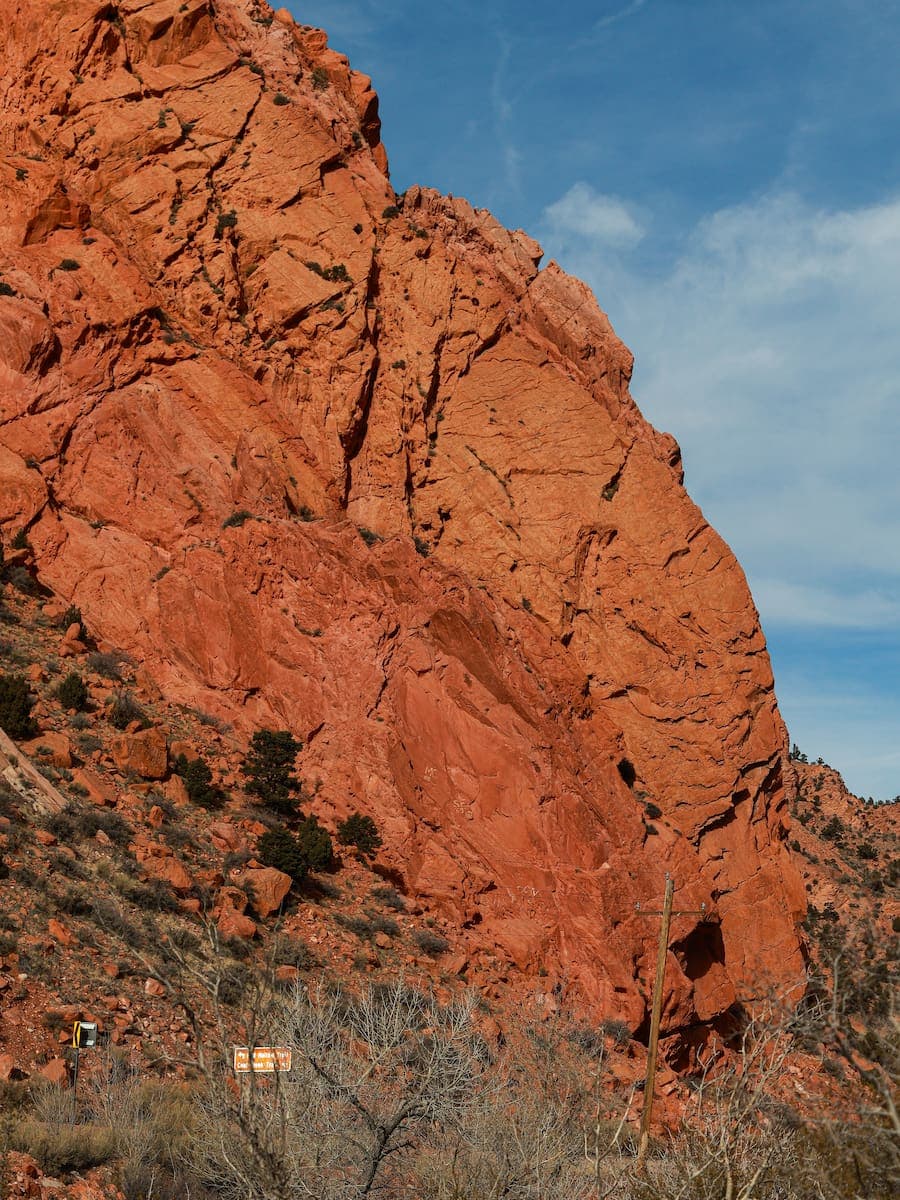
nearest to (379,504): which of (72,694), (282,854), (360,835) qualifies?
(360,835)

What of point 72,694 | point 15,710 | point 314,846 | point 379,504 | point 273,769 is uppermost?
point 379,504

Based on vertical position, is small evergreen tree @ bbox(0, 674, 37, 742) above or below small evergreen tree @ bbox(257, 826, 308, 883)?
above

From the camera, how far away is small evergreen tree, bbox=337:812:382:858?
26.2 meters

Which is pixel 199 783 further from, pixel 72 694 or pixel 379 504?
pixel 379 504

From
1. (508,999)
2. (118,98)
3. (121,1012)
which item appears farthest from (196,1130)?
(118,98)

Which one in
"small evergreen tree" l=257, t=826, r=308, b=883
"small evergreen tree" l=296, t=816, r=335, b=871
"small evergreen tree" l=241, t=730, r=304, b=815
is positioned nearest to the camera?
"small evergreen tree" l=257, t=826, r=308, b=883

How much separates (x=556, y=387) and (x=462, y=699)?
42.4 ft

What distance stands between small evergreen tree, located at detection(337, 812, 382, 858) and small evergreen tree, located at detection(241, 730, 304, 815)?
1465 millimetres

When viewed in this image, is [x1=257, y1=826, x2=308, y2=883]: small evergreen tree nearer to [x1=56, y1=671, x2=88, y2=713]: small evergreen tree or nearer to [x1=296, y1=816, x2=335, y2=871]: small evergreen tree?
[x1=296, y1=816, x2=335, y2=871]: small evergreen tree

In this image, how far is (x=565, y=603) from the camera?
32156 millimetres

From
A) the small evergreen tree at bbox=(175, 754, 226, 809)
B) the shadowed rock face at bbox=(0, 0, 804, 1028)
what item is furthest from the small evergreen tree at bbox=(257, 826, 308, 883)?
the shadowed rock face at bbox=(0, 0, 804, 1028)

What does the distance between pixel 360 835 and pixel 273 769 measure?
2835 millimetres

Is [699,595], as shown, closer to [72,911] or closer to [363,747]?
[363,747]

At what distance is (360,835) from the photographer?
86.3 feet
